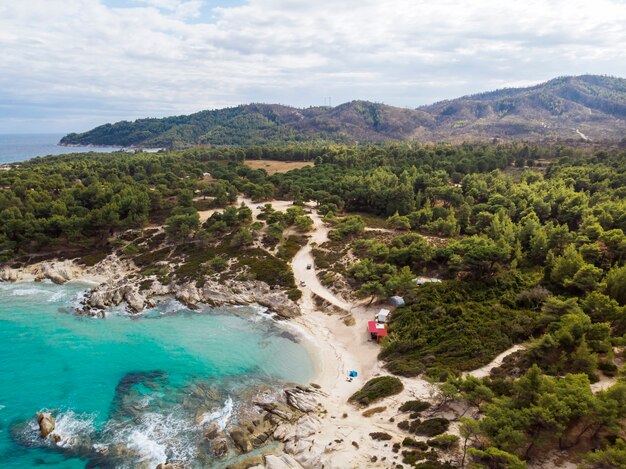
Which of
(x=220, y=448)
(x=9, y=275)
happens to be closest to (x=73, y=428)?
(x=220, y=448)

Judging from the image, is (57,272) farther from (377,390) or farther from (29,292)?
(377,390)

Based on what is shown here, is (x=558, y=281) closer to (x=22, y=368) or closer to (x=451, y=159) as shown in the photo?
(x=22, y=368)

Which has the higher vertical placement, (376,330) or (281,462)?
(376,330)

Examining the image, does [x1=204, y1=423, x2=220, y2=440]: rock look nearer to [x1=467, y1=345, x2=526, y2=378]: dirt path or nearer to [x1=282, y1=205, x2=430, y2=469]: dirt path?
[x1=282, y1=205, x2=430, y2=469]: dirt path

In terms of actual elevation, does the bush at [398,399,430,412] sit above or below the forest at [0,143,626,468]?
below

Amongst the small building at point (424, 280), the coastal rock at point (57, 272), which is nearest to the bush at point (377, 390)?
the small building at point (424, 280)

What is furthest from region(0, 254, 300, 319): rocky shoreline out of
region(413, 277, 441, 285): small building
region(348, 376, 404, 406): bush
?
region(348, 376, 404, 406): bush
